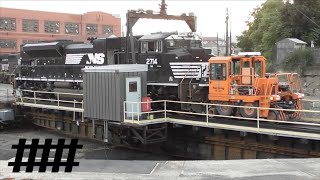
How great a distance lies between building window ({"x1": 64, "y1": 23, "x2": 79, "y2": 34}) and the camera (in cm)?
8238

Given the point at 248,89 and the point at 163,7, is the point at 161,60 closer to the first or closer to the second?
the point at 163,7

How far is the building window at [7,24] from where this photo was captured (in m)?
73.0

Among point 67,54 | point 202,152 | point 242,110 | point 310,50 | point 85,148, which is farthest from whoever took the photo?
point 310,50

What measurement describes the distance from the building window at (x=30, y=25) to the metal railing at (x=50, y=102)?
2048 inches

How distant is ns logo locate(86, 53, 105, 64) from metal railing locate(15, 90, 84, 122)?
6.79 feet

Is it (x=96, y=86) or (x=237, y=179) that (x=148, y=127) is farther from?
(x=237, y=179)

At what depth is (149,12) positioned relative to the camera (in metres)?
20.4

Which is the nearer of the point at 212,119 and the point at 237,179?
the point at 237,179

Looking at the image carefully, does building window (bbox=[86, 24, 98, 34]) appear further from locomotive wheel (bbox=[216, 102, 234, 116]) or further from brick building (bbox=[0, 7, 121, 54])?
locomotive wheel (bbox=[216, 102, 234, 116])

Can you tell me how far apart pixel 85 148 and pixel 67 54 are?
7184mm

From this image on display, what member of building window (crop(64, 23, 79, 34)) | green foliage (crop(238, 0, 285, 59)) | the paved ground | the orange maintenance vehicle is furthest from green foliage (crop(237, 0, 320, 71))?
building window (crop(64, 23, 79, 34))

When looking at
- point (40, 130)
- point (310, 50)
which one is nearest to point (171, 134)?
point (40, 130)

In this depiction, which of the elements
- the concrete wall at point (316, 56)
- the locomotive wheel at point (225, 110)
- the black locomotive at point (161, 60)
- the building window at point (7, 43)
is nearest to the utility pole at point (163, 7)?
the black locomotive at point (161, 60)

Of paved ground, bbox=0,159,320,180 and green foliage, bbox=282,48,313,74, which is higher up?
green foliage, bbox=282,48,313,74
